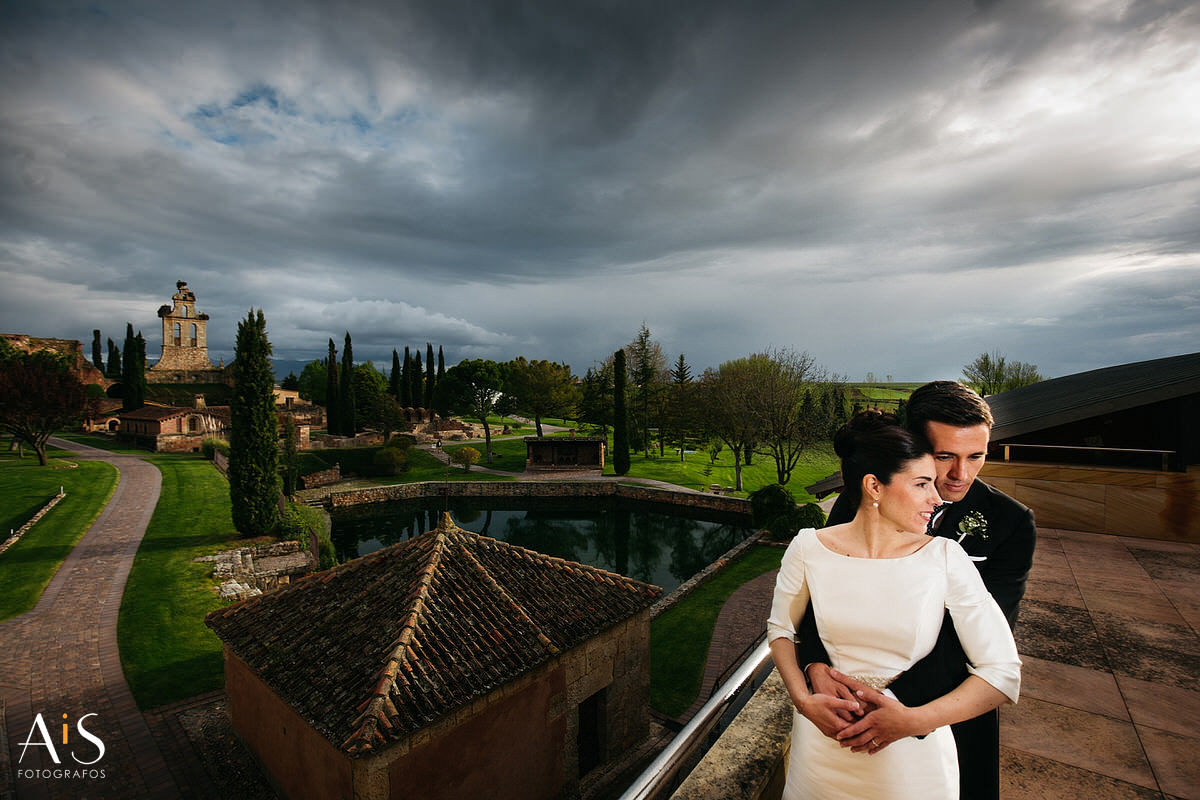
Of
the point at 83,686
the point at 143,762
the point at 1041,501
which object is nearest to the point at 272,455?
the point at 83,686

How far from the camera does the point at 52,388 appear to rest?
27.0 m

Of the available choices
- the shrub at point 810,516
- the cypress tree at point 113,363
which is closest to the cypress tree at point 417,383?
the cypress tree at point 113,363

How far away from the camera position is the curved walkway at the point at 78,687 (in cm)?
757

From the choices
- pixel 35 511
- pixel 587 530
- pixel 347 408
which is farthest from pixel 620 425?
pixel 35 511

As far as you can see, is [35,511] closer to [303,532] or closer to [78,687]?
[303,532]

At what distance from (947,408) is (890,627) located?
102 centimetres

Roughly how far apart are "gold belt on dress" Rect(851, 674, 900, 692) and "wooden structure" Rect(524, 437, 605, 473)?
37901mm

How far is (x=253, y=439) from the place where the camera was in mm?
19594

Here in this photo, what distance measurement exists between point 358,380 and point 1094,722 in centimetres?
5810

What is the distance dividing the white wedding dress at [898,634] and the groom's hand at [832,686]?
0.08 meters

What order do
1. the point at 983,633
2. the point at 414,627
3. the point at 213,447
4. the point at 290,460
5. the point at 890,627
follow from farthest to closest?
1. the point at 290,460
2. the point at 213,447
3. the point at 414,627
4. the point at 890,627
5. the point at 983,633

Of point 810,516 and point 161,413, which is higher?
point 161,413

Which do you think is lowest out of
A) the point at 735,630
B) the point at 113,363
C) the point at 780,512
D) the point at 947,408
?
the point at 735,630

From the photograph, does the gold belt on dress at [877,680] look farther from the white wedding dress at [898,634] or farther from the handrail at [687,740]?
the handrail at [687,740]
